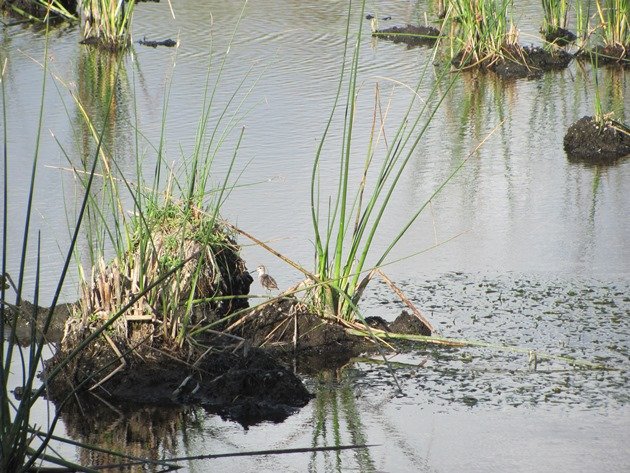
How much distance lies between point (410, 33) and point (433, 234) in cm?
538

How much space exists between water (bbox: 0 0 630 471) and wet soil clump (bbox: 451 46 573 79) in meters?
0.16

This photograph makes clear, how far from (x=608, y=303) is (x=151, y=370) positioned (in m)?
1.67

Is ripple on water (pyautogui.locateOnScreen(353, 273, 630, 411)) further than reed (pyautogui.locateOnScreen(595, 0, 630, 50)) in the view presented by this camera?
No

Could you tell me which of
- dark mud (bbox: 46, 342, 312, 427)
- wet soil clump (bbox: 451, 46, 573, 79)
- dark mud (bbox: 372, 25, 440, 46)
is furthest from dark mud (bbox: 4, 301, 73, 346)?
dark mud (bbox: 372, 25, 440, 46)

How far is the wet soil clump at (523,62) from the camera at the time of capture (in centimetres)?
889

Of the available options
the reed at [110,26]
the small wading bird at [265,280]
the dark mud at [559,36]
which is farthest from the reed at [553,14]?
the small wading bird at [265,280]

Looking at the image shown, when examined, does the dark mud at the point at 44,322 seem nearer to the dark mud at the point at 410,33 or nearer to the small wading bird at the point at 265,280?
the small wading bird at the point at 265,280

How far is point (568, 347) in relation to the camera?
12.4 ft

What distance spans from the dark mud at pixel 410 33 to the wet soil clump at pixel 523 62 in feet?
3.20

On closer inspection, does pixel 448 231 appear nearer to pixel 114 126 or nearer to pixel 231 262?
pixel 231 262

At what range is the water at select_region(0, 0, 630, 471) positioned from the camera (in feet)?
10.5

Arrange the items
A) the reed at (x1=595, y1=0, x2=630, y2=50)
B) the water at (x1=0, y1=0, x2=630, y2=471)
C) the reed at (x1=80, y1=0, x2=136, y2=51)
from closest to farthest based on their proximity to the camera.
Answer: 1. the water at (x1=0, y1=0, x2=630, y2=471)
2. the reed at (x1=595, y1=0, x2=630, y2=50)
3. the reed at (x1=80, y1=0, x2=136, y2=51)

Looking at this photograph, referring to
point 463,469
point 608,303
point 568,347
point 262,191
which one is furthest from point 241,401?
point 262,191

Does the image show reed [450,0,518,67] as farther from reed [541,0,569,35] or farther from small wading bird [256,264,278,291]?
small wading bird [256,264,278,291]
